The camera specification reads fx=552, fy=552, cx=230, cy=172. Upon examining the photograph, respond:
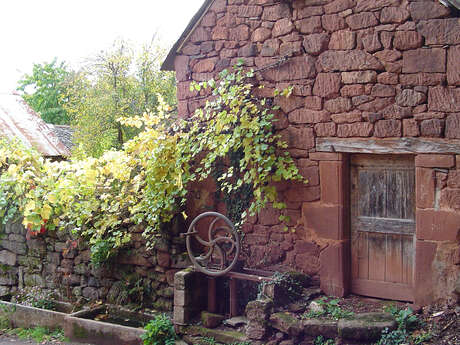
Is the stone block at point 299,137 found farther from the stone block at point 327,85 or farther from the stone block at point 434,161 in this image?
the stone block at point 434,161

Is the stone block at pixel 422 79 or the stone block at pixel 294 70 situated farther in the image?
the stone block at pixel 294 70

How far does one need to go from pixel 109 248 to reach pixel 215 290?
6.06 feet

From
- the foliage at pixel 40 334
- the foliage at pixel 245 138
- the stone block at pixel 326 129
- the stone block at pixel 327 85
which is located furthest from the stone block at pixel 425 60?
the foliage at pixel 40 334

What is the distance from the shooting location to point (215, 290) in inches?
284

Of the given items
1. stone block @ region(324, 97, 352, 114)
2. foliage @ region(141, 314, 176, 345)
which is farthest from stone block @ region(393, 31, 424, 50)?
foliage @ region(141, 314, 176, 345)

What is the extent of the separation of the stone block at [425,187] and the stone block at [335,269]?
111cm

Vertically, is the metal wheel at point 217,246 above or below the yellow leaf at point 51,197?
below

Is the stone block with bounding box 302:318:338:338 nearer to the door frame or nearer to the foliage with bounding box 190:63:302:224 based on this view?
the door frame

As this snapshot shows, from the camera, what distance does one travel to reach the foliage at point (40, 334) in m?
7.84

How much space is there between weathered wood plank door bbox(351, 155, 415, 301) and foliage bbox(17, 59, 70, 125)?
2598cm

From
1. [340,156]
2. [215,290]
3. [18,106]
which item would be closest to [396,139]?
[340,156]

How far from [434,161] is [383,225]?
1041 mm

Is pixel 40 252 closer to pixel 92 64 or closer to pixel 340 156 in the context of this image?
pixel 340 156

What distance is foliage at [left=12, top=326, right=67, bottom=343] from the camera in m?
7.84
